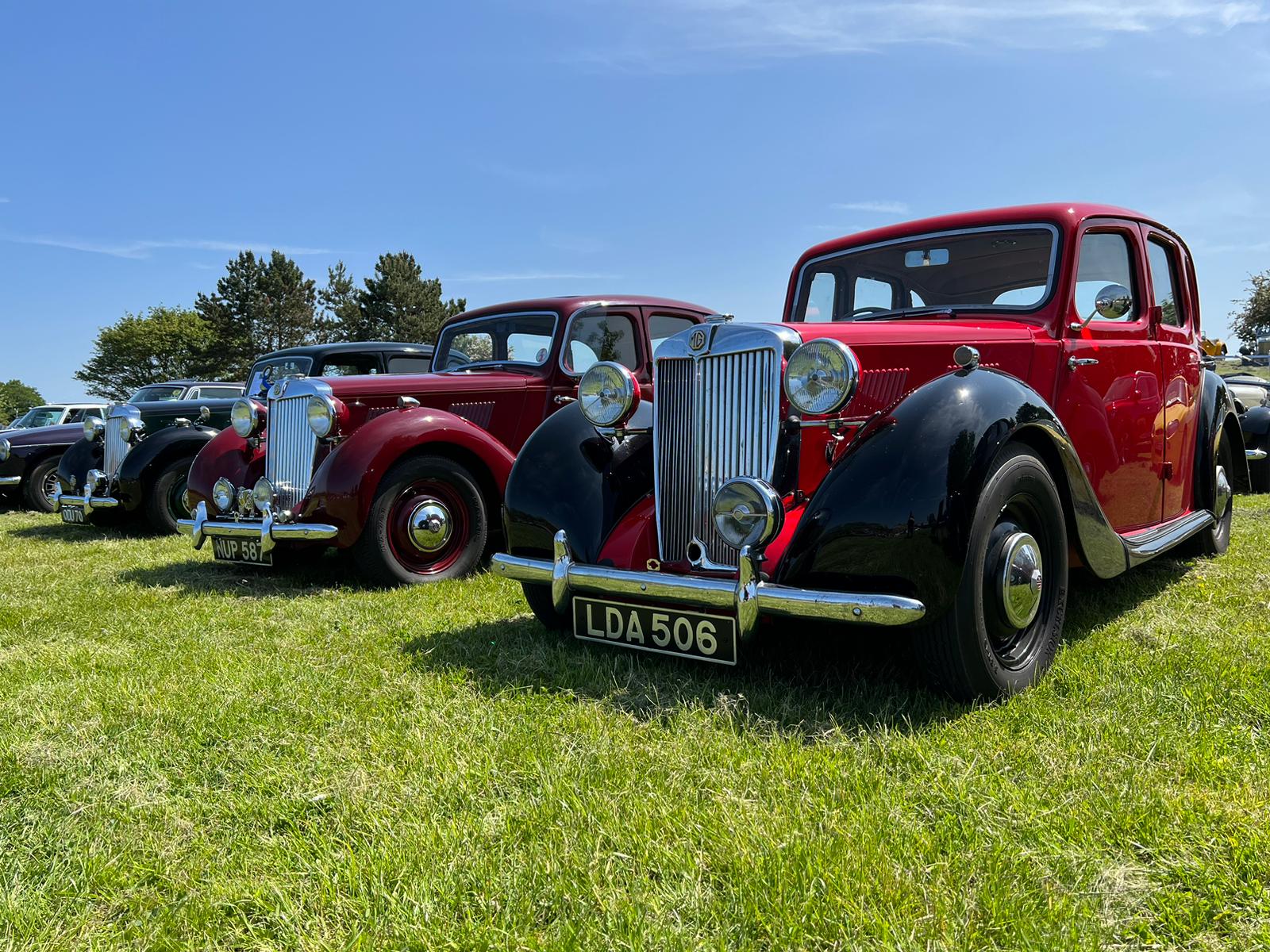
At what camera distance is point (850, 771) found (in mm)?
2244

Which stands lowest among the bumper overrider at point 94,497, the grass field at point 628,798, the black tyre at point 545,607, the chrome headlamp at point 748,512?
the grass field at point 628,798

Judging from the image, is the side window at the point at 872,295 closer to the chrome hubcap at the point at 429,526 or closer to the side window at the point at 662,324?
the side window at the point at 662,324

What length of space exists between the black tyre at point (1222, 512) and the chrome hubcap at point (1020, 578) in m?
2.78

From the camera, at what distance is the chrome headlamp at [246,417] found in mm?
6203

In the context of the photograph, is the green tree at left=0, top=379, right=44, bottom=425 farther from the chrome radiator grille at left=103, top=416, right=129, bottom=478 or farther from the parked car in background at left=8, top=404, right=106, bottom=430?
the chrome radiator grille at left=103, top=416, right=129, bottom=478

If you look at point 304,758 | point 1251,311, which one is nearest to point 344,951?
point 304,758

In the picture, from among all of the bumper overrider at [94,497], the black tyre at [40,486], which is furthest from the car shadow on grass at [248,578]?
the black tyre at [40,486]

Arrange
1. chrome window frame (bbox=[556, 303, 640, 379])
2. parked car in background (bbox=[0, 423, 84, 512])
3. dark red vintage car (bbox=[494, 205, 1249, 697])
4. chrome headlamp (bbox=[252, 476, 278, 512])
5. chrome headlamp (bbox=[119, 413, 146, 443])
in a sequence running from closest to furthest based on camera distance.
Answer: dark red vintage car (bbox=[494, 205, 1249, 697]), chrome headlamp (bbox=[252, 476, 278, 512]), chrome window frame (bbox=[556, 303, 640, 379]), chrome headlamp (bbox=[119, 413, 146, 443]), parked car in background (bbox=[0, 423, 84, 512])

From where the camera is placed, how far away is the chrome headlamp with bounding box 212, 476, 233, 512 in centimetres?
570

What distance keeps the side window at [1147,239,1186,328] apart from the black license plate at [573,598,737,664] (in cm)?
311

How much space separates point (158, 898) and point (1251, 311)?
2051 inches

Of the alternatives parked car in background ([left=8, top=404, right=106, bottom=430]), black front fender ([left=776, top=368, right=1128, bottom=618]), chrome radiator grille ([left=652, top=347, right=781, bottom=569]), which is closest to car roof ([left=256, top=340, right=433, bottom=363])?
chrome radiator grille ([left=652, top=347, right=781, bottom=569])

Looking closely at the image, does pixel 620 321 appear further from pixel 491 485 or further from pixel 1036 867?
pixel 1036 867

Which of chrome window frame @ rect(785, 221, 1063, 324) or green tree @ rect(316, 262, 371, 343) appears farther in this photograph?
green tree @ rect(316, 262, 371, 343)
